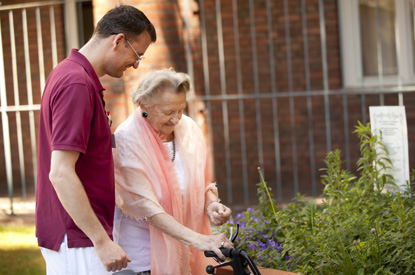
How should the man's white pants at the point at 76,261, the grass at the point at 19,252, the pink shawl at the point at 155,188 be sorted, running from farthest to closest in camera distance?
the grass at the point at 19,252, the pink shawl at the point at 155,188, the man's white pants at the point at 76,261

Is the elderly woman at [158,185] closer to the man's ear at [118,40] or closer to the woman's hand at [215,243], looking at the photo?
the woman's hand at [215,243]

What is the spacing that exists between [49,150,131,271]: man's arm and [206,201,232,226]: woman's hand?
74 centimetres

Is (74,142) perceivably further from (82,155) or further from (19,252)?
(19,252)

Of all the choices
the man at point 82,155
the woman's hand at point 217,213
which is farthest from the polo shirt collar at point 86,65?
the woman's hand at point 217,213

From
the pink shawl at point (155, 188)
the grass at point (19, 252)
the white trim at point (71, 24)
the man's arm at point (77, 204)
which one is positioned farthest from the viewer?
the white trim at point (71, 24)

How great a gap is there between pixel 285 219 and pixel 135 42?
158 cm

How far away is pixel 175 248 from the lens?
2895 millimetres

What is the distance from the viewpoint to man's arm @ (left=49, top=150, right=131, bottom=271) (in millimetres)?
2213

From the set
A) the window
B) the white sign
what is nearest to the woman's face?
the white sign

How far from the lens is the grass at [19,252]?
528cm

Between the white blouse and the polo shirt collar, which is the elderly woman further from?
the polo shirt collar

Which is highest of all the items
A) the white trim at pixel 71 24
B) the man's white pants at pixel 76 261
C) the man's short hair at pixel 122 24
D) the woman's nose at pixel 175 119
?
the white trim at pixel 71 24

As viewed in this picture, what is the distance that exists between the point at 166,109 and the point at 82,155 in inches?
26.0

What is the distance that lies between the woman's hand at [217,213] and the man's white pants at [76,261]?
682 mm
